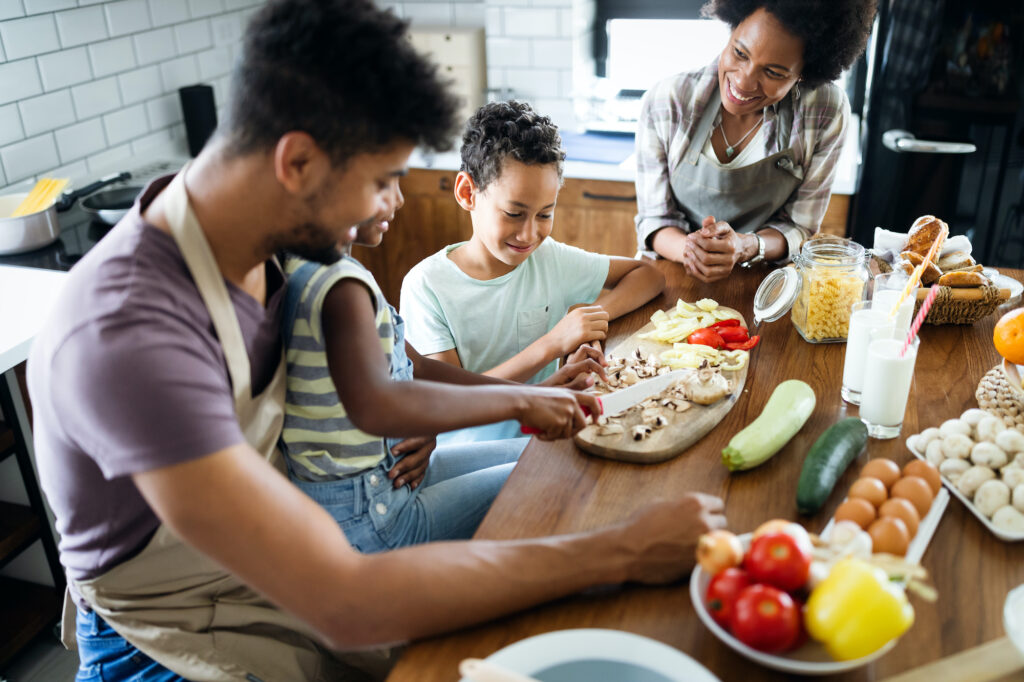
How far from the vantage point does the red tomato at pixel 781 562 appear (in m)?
0.82

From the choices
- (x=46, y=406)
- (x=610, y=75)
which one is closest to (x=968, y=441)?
(x=46, y=406)

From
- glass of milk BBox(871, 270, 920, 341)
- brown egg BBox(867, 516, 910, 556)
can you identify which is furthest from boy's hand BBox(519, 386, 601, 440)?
glass of milk BBox(871, 270, 920, 341)

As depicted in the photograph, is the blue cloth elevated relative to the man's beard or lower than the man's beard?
lower

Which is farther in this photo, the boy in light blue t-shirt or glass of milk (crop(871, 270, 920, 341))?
the boy in light blue t-shirt

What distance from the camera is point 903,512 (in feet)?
3.14

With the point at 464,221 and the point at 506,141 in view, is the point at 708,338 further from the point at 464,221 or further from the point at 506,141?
the point at 464,221

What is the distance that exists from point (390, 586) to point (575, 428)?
1.35 ft

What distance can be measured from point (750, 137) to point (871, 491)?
125cm

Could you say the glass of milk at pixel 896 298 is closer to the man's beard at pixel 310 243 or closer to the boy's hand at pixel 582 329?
the boy's hand at pixel 582 329

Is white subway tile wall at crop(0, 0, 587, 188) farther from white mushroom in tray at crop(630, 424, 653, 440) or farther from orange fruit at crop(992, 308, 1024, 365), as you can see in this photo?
orange fruit at crop(992, 308, 1024, 365)

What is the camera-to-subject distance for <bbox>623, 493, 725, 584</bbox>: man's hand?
0.94 meters

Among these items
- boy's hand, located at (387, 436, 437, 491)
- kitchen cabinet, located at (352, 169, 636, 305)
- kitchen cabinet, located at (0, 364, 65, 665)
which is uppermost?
boy's hand, located at (387, 436, 437, 491)

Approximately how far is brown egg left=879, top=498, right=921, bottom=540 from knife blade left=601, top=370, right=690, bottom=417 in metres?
0.42

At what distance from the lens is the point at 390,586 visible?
0.87 m
